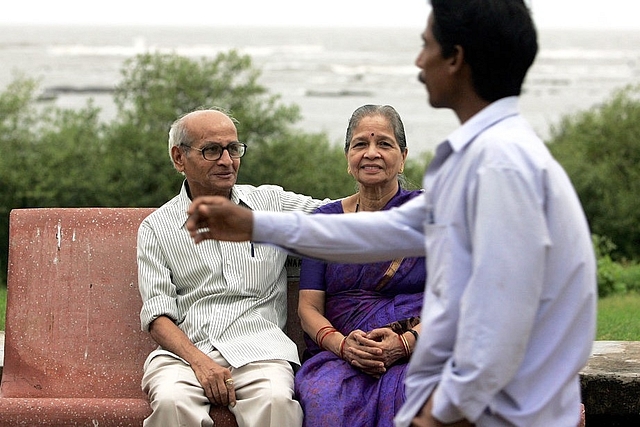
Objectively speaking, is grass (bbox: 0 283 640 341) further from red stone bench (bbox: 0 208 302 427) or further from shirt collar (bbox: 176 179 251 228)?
shirt collar (bbox: 176 179 251 228)

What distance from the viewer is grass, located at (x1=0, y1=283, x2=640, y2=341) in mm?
6116

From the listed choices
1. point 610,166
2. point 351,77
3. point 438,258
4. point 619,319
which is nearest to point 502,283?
point 438,258

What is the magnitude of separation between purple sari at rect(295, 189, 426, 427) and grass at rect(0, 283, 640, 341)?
222 centimetres

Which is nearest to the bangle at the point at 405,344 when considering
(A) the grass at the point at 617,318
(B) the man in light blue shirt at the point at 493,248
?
(B) the man in light blue shirt at the point at 493,248

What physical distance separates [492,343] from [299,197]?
2.53 metres

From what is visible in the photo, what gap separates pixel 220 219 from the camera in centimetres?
246

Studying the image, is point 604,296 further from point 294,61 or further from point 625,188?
point 294,61

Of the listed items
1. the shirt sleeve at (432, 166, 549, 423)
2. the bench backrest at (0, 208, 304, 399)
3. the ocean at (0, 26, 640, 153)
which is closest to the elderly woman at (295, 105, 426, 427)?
the bench backrest at (0, 208, 304, 399)

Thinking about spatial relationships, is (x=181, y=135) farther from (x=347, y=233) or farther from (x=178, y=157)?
(x=347, y=233)

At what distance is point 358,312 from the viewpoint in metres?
4.18

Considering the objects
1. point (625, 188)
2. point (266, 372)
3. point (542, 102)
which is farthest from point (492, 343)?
point (542, 102)

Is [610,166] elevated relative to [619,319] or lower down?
lower down

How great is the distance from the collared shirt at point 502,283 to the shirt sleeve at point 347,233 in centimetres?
24

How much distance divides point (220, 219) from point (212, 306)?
187cm
